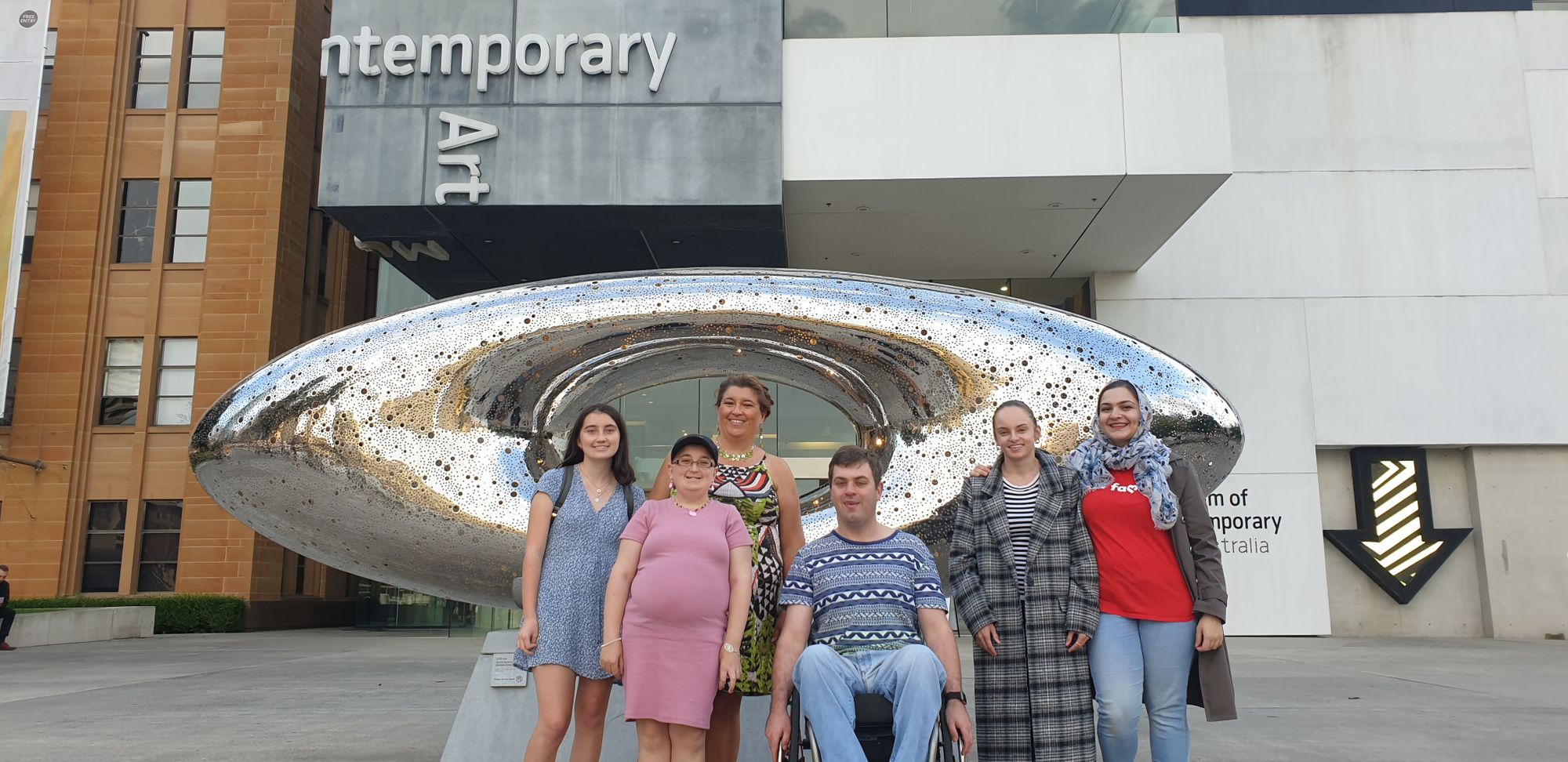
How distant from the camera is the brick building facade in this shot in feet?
60.0

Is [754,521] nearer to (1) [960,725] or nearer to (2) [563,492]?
(2) [563,492]

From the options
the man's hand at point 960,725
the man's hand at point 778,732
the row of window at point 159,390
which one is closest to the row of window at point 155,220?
the row of window at point 159,390

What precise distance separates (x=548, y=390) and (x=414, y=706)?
3.63 meters

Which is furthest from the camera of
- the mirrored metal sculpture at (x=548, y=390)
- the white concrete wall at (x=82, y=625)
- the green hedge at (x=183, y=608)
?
the green hedge at (x=183, y=608)

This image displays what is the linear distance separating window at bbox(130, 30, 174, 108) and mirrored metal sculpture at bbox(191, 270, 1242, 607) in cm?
1922

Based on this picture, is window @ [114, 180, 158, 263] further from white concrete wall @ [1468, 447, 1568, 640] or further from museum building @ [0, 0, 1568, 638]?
white concrete wall @ [1468, 447, 1568, 640]

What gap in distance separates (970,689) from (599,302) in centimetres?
454

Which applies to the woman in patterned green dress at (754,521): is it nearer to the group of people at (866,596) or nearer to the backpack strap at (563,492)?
the group of people at (866,596)

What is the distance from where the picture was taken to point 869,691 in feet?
9.60

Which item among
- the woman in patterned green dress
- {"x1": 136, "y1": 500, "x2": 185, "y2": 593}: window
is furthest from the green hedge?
the woman in patterned green dress

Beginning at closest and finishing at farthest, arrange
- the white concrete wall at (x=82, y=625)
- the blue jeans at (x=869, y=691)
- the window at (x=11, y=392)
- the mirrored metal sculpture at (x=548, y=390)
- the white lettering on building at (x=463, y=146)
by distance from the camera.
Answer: the blue jeans at (x=869, y=691), the mirrored metal sculpture at (x=548, y=390), the white lettering on building at (x=463, y=146), the white concrete wall at (x=82, y=625), the window at (x=11, y=392)

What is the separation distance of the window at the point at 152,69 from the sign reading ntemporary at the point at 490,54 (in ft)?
38.1

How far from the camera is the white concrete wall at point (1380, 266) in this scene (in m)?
13.9

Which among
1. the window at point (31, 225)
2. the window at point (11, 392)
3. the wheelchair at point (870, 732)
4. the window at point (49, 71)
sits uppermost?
the window at point (49, 71)
